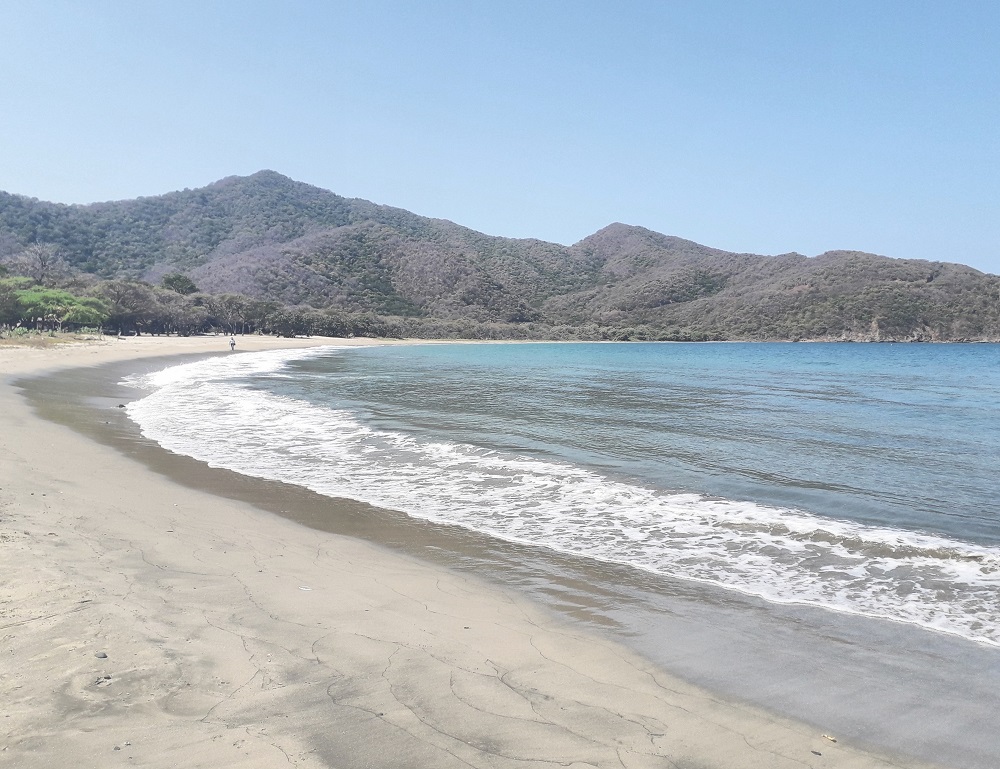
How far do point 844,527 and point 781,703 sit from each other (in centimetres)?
449

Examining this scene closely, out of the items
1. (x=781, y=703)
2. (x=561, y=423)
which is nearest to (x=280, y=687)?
(x=781, y=703)

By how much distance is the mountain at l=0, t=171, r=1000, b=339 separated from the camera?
97875 millimetres

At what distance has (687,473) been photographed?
10.4 meters

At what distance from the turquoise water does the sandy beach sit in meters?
2.16

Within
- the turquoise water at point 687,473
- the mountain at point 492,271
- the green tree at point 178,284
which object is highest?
the mountain at point 492,271

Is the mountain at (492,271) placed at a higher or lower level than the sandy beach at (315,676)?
higher

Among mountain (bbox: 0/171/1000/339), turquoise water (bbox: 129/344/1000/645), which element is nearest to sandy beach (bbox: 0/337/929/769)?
turquoise water (bbox: 129/344/1000/645)

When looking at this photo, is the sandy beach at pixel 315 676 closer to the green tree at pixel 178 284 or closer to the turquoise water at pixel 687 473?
the turquoise water at pixel 687 473

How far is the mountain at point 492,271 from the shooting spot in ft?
321

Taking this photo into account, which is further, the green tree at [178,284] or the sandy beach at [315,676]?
the green tree at [178,284]

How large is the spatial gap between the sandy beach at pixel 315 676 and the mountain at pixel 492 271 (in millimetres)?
102483

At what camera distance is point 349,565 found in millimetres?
6152

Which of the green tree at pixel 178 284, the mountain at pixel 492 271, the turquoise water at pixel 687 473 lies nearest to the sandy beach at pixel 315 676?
the turquoise water at pixel 687 473

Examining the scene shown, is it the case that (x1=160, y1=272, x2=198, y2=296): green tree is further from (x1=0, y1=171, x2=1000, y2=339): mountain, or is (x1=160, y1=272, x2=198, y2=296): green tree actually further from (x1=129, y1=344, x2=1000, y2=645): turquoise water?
(x1=129, y1=344, x2=1000, y2=645): turquoise water
